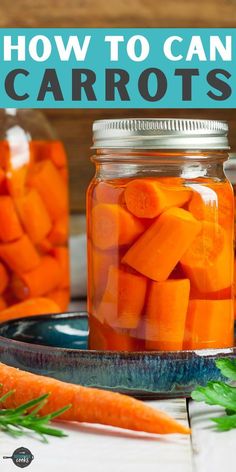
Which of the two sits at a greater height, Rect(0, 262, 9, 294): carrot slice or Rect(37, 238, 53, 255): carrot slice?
Rect(37, 238, 53, 255): carrot slice

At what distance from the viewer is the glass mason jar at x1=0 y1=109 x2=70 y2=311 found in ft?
4.16

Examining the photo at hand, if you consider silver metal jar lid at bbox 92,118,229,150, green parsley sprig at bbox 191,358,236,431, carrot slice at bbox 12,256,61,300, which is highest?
silver metal jar lid at bbox 92,118,229,150

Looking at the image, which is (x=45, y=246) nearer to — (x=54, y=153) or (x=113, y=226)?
(x=54, y=153)

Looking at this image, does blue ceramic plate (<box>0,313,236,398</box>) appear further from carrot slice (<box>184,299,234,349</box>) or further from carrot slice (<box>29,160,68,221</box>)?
carrot slice (<box>29,160,68,221</box>)

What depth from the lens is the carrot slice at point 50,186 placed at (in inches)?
51.1

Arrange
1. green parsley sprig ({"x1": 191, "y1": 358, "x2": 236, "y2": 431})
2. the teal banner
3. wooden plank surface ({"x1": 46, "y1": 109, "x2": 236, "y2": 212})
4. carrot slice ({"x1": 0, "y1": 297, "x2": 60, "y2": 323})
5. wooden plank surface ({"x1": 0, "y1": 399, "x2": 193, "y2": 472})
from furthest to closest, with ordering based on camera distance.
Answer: wooden plank surface ({"x1": 46, "y1": 109, "x2": 236, "y2": 212}) < carrot slice ({"x1": 0, "y1": 297, "x2": 60, "y2": 323}) < the teal banner < green parsley sprig ({"x1": 191, "y1": 358, "x2": 236, "y2": 431}) < wooden plank surface ({"x1": 0, "y1": 399, "x2": 193, "y2": 472})

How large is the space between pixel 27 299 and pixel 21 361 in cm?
39

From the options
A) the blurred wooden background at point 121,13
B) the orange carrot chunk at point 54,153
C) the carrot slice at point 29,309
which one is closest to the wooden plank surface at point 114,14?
the blurred wooden background at point 121,13

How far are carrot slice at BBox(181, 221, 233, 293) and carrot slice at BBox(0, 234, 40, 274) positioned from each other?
0.41 m

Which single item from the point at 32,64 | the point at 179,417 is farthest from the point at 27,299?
the point at 179,417

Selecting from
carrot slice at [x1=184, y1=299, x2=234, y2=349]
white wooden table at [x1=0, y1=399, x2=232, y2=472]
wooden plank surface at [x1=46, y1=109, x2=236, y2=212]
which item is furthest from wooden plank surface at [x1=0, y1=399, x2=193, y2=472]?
wooden plank surface at [x1=46, y1=109, x2=236, y2=212]

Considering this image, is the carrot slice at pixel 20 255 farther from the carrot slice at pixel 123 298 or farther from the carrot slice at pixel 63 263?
the carrot slice at pixel 123 298

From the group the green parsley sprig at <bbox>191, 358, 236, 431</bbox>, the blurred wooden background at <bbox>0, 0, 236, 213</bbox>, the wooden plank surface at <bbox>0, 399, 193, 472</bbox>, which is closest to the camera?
the wooden plank surface at <bbox>0, 399, 193, 472</bbox>

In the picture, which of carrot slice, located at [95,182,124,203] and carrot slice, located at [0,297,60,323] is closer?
carrot slice, located at [95,182,124,203]
